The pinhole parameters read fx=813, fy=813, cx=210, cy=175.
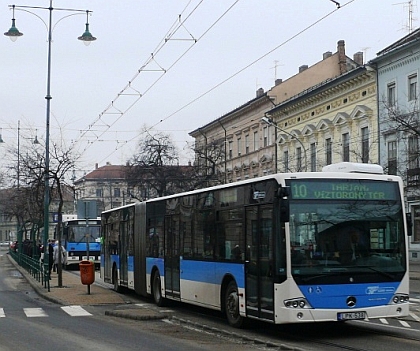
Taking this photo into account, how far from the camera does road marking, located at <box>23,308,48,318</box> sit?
762 inches

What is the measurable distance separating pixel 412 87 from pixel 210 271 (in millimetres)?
27391

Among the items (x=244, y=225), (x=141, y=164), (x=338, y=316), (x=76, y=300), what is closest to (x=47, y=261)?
(x=76, y=300)

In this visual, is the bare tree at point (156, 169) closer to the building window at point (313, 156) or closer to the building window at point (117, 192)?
the building window at point (313, 156)

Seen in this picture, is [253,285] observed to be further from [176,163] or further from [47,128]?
[176,163]

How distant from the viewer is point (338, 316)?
525 inches

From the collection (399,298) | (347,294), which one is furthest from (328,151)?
(347,294)

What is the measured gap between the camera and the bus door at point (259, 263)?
1366 cm

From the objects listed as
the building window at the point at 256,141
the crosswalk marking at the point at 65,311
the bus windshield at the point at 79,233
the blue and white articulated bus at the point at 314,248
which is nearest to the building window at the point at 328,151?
the building window at the point at 256,141

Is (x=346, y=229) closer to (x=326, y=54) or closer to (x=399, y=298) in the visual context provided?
(x=399, y=298)

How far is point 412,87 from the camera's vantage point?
41188 mm

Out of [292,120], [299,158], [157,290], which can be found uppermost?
[292,120]

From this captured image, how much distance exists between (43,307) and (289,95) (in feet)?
132

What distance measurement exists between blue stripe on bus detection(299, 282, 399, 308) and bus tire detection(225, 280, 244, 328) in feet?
7.20

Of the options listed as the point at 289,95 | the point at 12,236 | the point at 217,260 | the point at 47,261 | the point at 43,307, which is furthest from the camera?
the point at 12,236
